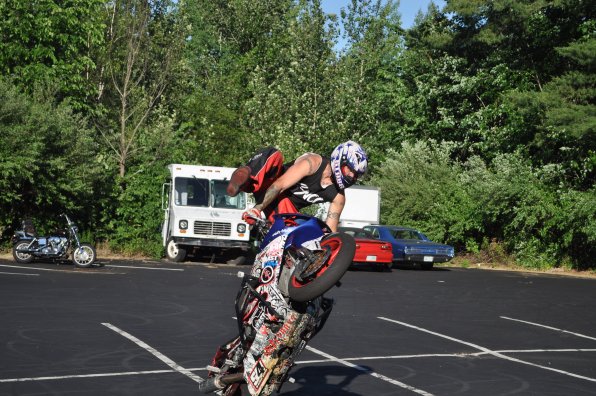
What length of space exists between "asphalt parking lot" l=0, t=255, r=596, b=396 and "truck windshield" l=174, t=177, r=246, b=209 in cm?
750

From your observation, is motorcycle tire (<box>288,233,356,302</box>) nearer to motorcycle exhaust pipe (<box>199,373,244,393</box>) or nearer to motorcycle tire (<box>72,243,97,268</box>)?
motorcycle exhaust pipe (<box>199,373,244,393</box>)

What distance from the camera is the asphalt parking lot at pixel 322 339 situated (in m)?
8.95

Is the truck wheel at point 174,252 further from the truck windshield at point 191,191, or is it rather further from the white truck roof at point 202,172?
the white truck roof at point 202,172

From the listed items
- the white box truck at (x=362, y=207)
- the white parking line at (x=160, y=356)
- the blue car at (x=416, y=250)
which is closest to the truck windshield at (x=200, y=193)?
the blue car at (x=416, y=250)

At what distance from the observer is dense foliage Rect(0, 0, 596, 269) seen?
3006 centimetres

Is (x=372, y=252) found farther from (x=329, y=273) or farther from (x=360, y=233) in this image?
(x=329, y=273)

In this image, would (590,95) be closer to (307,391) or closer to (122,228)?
(122,228)

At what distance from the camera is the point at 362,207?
37625mm

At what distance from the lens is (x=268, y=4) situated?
2594 inches

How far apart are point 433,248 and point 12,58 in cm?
1722

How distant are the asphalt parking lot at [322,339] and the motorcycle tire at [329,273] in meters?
2.41

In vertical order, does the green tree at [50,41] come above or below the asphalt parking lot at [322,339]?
above

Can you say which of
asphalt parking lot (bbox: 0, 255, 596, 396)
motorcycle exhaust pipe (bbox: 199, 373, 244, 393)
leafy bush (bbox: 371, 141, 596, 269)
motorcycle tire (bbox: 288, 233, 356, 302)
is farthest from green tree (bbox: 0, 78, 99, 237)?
motorcycle tire (bbox: 288, 233, 356, 302)

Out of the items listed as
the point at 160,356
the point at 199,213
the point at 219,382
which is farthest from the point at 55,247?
the point at 219,382
